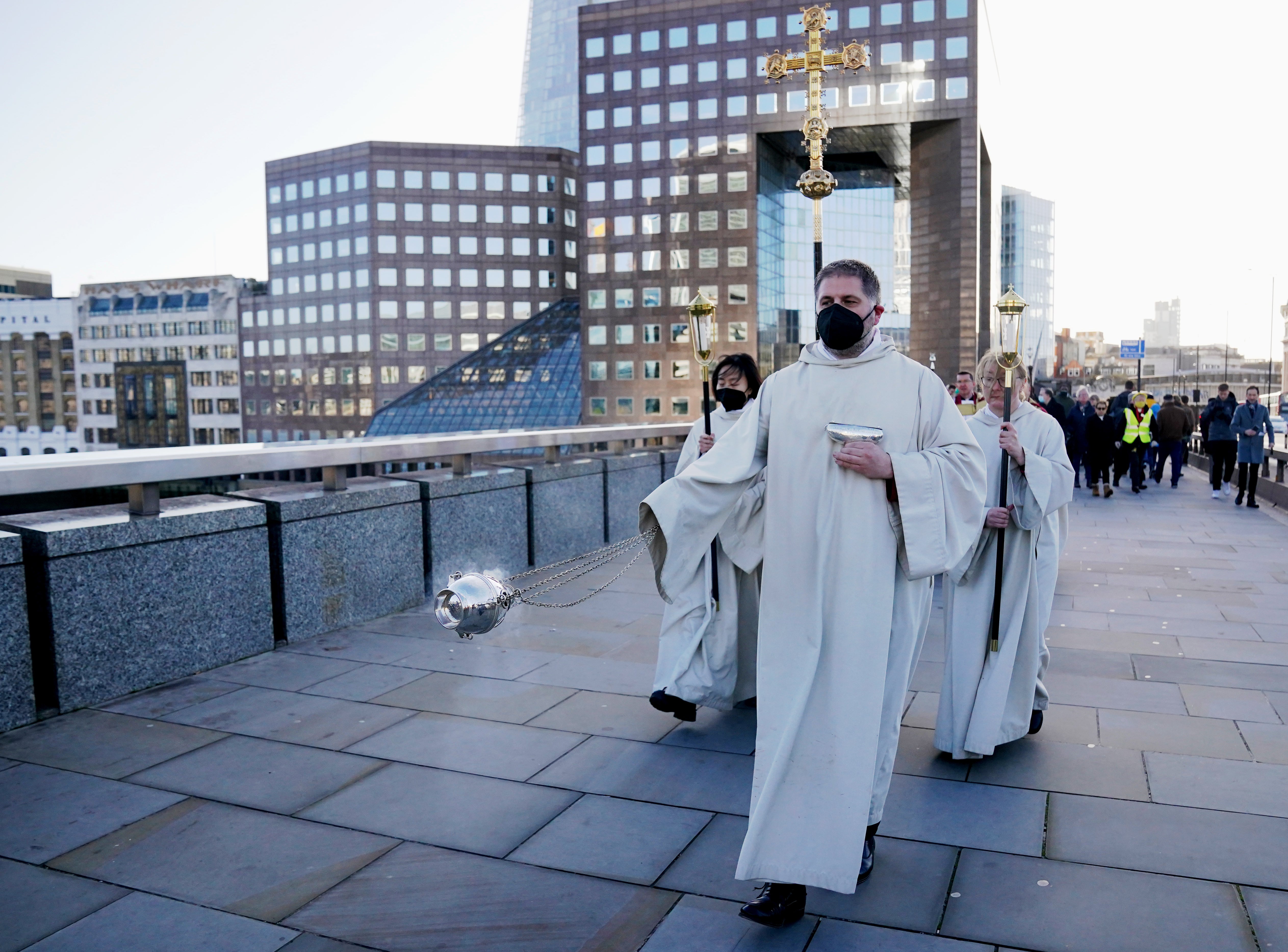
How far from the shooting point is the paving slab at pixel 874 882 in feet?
10.8

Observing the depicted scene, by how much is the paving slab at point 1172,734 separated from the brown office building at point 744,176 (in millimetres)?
65557

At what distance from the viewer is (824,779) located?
11.0ft

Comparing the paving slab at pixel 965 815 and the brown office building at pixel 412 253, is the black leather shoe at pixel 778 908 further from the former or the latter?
the brown office building at pixel 412 253

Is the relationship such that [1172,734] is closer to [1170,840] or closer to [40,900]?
[1170,840]

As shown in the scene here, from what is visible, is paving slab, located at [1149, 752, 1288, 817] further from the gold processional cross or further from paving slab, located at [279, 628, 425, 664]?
the gold processional cross

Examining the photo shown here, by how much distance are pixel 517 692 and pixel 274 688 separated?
1368 millimetres

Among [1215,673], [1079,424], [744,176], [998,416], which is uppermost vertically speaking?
[744,176]

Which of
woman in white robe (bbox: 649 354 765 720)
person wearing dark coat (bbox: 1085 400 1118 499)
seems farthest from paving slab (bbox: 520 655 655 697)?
person wearing dark coat (bbox: 1085 400 1118 499)

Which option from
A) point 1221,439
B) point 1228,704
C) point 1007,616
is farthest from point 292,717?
point 1221,439

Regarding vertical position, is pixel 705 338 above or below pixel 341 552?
above

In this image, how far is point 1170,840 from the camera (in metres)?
3.81

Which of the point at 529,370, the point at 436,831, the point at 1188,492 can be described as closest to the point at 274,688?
the point at 436,831

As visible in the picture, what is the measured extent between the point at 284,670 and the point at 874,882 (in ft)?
13.0

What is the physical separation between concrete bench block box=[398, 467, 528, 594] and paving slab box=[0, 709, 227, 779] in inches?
116
